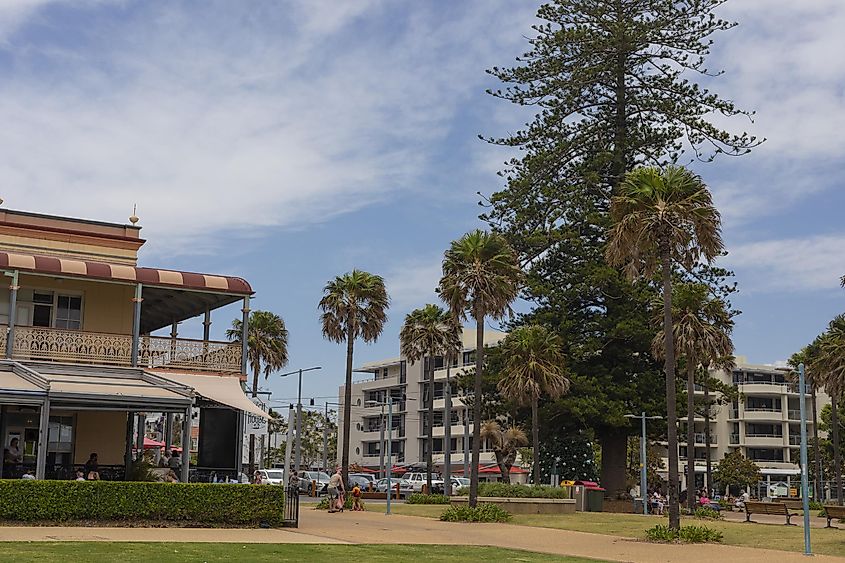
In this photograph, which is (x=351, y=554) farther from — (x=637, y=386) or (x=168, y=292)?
(x=637, y=386)

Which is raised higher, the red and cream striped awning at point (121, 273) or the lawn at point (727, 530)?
the red and cream striped awning at point (121, 273)

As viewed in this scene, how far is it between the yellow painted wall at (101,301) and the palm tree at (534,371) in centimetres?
1890

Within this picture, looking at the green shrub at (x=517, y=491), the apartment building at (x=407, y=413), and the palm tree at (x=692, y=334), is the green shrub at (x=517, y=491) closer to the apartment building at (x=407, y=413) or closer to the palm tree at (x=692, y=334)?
the palm tree at (x=692, y=334)

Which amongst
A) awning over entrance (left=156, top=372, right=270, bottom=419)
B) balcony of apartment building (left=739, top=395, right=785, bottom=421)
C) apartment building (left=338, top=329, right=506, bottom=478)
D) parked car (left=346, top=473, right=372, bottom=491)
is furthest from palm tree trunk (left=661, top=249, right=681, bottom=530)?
balcony of apartment building (left=739, top=395, right=785, bottom=421)

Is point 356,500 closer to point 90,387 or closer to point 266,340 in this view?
point 90,387

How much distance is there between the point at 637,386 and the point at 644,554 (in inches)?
1092

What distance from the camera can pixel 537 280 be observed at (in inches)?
2077

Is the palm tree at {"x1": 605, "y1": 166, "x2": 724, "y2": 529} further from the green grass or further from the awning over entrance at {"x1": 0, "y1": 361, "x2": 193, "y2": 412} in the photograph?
the awning over entrance at {"x1": 0, "y1": 361, "x2": 193, "y2": 412}

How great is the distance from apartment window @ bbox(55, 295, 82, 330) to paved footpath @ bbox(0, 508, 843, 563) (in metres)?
8.94

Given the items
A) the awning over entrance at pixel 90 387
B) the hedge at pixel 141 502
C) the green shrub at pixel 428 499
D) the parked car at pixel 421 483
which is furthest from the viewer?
the parked car at pixel 421 483

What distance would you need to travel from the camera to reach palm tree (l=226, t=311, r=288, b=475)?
2480 inches

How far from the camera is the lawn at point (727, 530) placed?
82.9ft

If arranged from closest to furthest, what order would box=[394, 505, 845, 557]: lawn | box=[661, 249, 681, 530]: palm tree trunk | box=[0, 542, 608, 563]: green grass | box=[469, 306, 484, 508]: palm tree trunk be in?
box=[0, 542, 608, 563]: green grass, box=[394, 505, 845, 557]: lawn, box=[661, 249, 681, 530]: palm tree trunk, box=[469, 306, 484, 508]: palm tree trunk

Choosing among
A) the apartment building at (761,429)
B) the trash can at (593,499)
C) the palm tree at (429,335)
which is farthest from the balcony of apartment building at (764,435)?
the trash can at (593,499)
